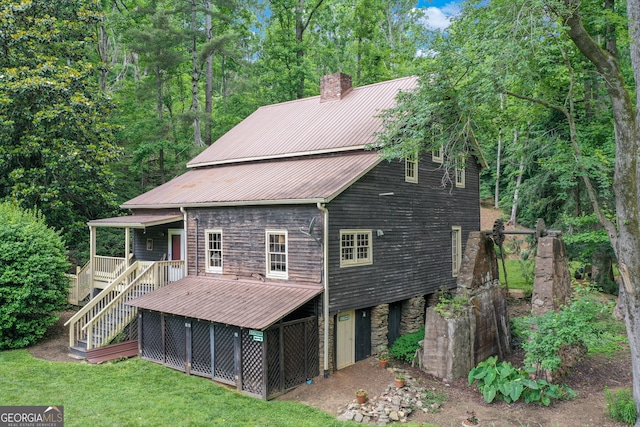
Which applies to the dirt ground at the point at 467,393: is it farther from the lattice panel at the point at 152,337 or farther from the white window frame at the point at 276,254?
the white window frame at the point at 276,254

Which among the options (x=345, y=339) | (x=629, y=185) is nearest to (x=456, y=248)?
(x=345, y=339)

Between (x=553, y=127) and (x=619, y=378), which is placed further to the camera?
(x=553, y=127)

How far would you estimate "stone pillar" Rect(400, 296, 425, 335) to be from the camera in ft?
51.3

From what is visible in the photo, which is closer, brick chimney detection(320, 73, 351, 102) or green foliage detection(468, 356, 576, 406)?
green foliage detection(468, 356, 576, 406)

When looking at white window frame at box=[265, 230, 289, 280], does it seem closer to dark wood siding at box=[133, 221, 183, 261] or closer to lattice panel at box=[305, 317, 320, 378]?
lattice panel at box=[305, 317, 320, 378]

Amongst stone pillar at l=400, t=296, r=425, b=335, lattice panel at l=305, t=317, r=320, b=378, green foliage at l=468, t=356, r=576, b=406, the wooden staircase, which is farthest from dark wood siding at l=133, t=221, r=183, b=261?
green foliage at l=468, t=356, r=576, b=406

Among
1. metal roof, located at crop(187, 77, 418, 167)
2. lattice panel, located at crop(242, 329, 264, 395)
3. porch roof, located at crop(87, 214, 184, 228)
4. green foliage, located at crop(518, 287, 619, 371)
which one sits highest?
metal roof, located at crop(187, 77, 418, 167)

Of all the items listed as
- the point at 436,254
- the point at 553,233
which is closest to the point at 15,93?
the point at 436,254

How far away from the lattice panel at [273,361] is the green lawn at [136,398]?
508 millimetres

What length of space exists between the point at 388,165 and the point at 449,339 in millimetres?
5570

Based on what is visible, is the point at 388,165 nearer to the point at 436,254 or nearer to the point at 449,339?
the point at 436,254

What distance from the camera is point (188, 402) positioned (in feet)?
33.8

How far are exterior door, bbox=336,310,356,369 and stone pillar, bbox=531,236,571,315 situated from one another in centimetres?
532

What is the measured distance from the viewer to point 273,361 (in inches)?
437
